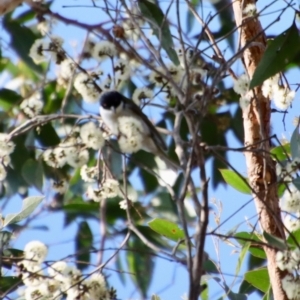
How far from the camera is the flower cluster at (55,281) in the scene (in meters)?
1.40

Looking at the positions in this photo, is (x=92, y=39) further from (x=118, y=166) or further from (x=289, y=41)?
(x=289, y=41)

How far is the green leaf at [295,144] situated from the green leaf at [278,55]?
143mm

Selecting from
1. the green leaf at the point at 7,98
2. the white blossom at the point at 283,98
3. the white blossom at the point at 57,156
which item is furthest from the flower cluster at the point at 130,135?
the green leaf at the point at 7,98

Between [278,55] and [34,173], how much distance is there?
72 cm

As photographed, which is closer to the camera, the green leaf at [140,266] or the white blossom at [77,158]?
the white blossom at [77,158]

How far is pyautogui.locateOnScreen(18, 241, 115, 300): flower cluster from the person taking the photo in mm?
1398

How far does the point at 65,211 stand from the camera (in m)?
2.23

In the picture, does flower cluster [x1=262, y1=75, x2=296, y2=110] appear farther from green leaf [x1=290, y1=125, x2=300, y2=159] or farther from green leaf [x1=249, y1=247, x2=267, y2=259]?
green leaf [x1=249, y1=247, x2=267, y2=259]

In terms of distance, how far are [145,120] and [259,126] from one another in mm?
381

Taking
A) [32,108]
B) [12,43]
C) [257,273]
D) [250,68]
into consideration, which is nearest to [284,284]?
[257,273]

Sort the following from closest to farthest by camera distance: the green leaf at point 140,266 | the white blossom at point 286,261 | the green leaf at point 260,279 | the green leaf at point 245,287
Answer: the white blossom at point 286,261
the green leaf at point 260,279
the green leaf at point 245,287
the green leaf at point 140,266

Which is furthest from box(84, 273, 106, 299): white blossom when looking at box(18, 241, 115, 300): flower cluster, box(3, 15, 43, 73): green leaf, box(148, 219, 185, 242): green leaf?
box(3, 15, 43, 73): green leaf

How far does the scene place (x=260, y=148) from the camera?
62.8 inches

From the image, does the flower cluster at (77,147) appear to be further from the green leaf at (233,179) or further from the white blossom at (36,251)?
the green leaf at (233,179)
